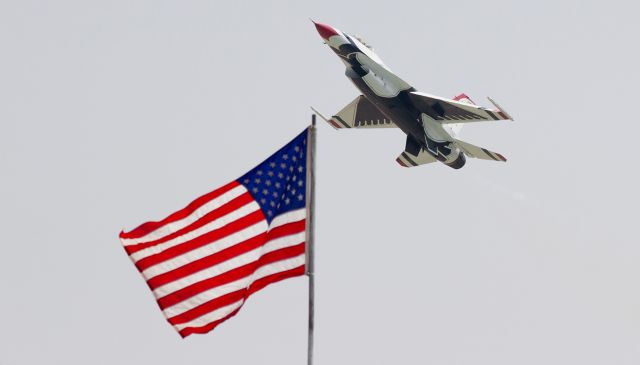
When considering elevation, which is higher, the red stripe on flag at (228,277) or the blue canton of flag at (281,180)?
the blue canton of flag at (281,180)

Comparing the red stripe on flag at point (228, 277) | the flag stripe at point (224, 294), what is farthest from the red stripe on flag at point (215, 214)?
the flag stripe at point (224, 294)

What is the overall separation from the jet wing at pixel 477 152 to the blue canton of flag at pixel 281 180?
1565 inches

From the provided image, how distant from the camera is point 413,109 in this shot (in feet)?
209

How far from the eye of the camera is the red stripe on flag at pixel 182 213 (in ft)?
87.2

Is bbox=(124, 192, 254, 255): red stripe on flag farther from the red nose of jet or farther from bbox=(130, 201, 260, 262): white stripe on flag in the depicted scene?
the red nose of jet

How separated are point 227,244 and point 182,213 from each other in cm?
126

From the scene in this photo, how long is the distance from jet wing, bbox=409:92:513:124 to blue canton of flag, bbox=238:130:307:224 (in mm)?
37410

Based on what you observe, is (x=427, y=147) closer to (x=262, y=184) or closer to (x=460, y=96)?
(x=460, y=96)

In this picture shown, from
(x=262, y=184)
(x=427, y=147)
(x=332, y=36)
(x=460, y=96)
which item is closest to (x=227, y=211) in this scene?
(x=262, y=184)

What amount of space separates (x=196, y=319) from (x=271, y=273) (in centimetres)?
195

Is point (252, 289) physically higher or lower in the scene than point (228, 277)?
lower

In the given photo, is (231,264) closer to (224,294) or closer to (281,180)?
(224,294)

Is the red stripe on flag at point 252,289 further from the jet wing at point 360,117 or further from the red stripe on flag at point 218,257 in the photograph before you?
the jet wing at point 360,117

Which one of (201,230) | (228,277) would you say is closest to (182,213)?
(201,230)
